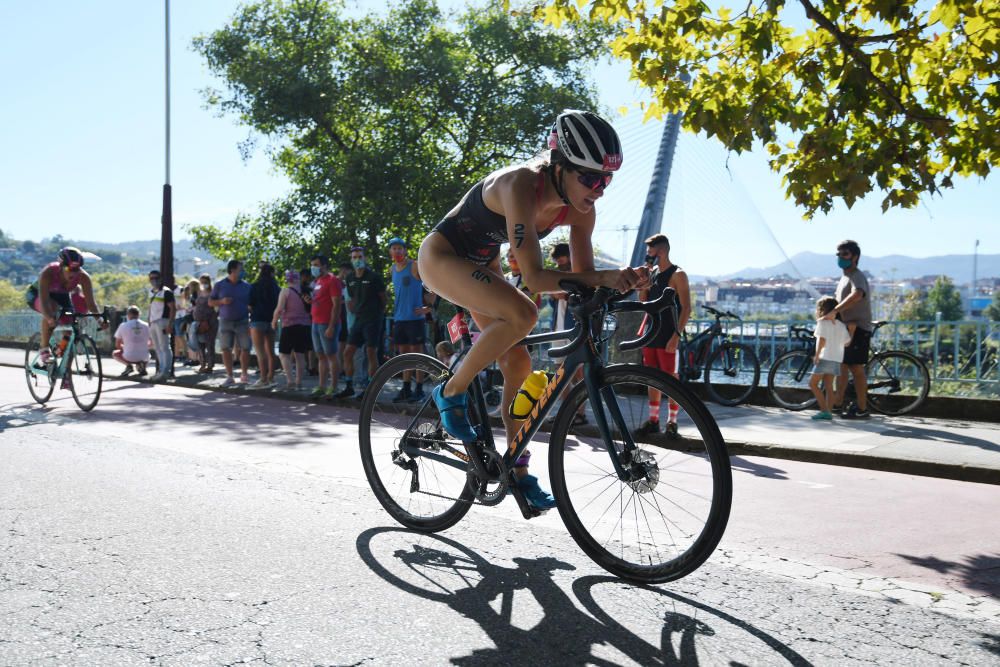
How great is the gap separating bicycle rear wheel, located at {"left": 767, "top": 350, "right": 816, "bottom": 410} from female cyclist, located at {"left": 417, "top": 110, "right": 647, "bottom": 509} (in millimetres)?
8156

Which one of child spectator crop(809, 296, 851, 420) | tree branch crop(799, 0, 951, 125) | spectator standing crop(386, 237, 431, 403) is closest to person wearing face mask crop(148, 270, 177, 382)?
spectator standing crop(386, 237, 431, 403)

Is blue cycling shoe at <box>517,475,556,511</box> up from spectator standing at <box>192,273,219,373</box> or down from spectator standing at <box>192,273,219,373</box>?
down

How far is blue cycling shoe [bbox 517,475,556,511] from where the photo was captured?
392 cm

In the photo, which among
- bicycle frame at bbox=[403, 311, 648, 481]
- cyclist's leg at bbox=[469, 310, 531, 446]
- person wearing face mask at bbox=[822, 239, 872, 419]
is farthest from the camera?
person wearing face mask at bbox=[822, 239, 872, 419]

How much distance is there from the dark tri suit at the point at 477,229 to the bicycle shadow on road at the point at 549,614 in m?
1.37

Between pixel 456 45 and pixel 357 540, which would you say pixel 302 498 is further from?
pixel 456 45

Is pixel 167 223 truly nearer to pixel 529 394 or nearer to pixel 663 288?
pixel 663 288

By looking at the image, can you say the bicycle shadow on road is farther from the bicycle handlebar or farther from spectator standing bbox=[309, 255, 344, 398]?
spectator standing bbox=[309, 255, 344, 398]

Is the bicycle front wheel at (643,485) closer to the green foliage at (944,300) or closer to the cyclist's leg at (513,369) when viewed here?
the cyclist's leg at (513,369)

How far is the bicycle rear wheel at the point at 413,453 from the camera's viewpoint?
14.3 ft

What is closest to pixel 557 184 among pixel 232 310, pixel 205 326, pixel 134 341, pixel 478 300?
pixel 478 300

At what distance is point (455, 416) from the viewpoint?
416 cm

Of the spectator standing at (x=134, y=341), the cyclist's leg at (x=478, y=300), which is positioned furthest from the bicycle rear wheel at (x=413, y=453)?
the spectator standing at (x=134, y=341)

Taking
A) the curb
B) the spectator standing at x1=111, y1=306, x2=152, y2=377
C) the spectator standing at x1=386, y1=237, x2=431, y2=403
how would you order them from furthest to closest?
1. the spectator standing at x1=111, y1=306, x2=152, y2=377
2. the spectator standing at x1=386, y1=237, x2=431, y2=403
3. the curb
